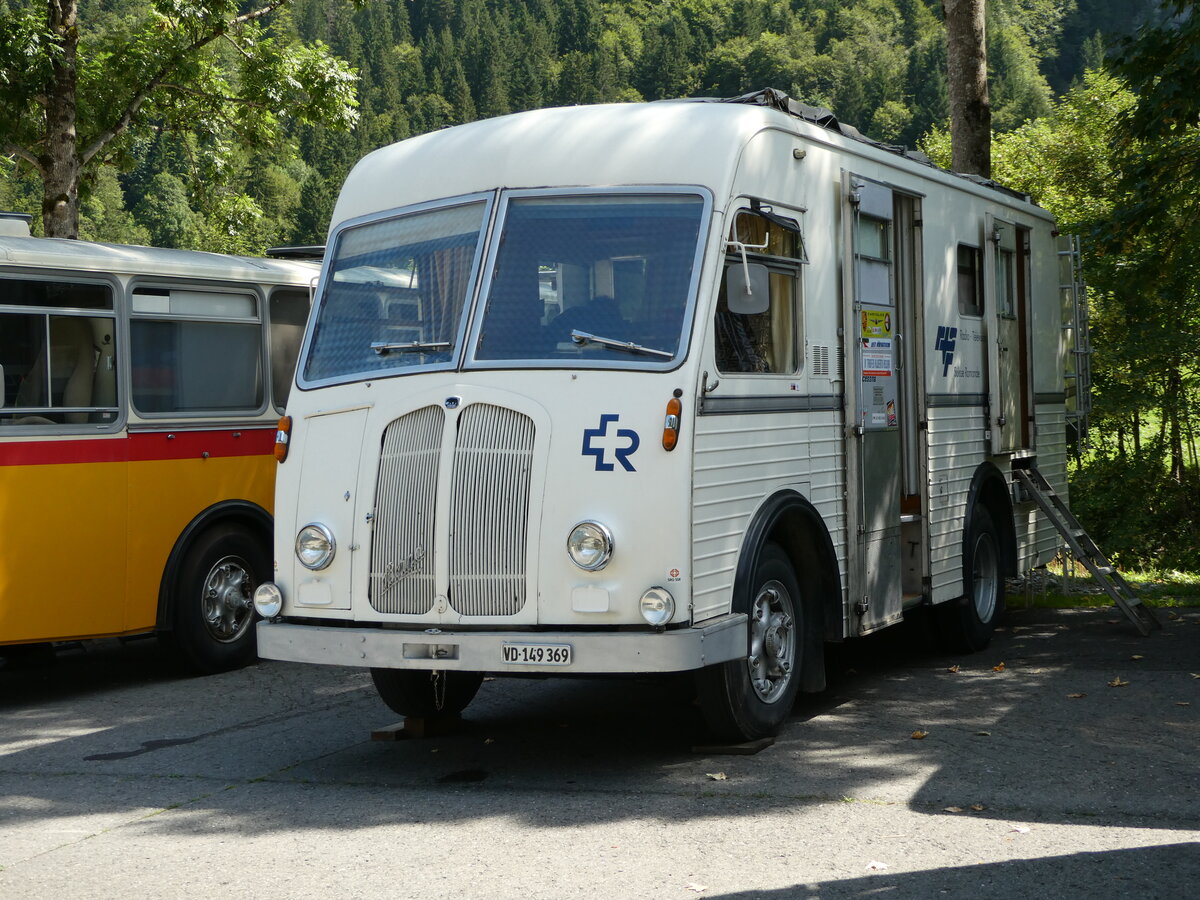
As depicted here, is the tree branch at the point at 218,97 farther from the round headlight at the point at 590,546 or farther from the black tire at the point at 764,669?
the round headlight at the point at 590,546

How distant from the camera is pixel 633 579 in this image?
673 centimetres

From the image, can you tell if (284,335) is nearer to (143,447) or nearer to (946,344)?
(143,447)

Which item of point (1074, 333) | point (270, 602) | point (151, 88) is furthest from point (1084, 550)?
point (151, 88)

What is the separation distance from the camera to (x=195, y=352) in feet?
35.9

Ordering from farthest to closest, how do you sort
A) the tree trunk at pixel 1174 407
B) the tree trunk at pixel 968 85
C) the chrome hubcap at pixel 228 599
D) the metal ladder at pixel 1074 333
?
the tree trunk at pixel 1174 407
the tree trunk at pixel 968 85
the metal ladder at pixel 1074 333
the chrome hubcap at pixel 228 599

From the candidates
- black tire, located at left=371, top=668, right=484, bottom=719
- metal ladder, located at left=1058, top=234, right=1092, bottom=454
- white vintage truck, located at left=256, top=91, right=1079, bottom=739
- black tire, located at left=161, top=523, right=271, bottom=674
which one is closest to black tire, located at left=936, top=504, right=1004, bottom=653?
white vintage truck, located at left=256, top=91, right=1079, bottom=739

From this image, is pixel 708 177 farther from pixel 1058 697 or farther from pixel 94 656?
pixel 94 656

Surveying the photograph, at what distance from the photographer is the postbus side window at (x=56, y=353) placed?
959 centimetres

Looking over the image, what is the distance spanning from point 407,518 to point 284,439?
1.02 metres

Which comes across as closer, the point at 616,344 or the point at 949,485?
the point at 616,344

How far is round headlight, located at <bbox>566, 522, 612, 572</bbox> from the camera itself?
264 inches

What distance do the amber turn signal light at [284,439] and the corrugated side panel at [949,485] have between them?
4218 millimetres

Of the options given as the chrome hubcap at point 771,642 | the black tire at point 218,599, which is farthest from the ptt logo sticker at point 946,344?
the black tire at point 218,599

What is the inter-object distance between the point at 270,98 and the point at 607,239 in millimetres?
14466
